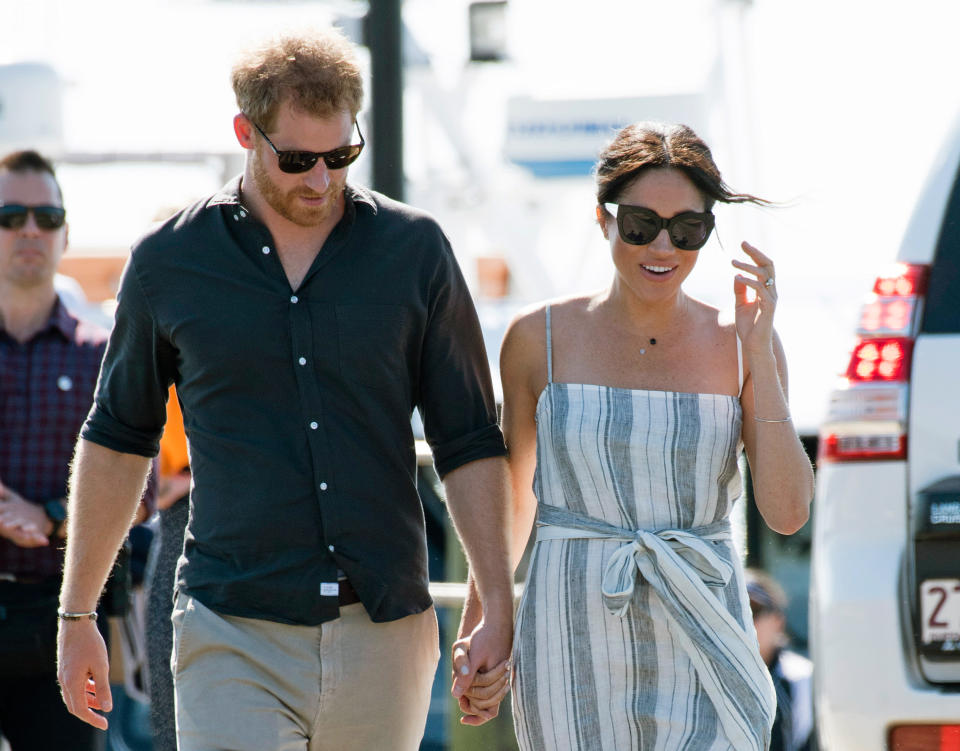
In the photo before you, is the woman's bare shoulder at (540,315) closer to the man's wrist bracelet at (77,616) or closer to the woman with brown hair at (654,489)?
the woman with brown hair at (654,489)

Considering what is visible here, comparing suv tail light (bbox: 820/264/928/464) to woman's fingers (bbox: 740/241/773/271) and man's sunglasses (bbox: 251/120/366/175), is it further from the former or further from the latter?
man's sunglasses (bbox: 251/120/366/175)

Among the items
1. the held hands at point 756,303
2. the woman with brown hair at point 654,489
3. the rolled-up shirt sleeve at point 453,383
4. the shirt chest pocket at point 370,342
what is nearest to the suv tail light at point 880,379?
the woman with brown hair at point 654,489

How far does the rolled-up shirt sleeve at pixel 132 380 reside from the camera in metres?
3.07

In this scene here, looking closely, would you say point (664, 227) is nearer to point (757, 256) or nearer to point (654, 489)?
point (757, 256)

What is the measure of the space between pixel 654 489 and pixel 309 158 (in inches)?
38.4

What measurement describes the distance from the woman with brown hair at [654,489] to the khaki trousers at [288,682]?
310mm

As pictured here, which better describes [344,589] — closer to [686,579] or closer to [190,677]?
[190,677]

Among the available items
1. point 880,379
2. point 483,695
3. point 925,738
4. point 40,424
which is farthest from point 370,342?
point 925,738

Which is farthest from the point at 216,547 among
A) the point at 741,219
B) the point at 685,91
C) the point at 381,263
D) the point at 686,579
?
the point at 685,91

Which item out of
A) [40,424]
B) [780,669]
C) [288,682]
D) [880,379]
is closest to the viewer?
[288,682]

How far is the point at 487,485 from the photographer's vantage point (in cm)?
311

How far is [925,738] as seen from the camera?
350cm

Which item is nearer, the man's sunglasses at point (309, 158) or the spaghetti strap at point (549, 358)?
the man's sunglasses at point (309, 158)

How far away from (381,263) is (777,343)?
0.86m
